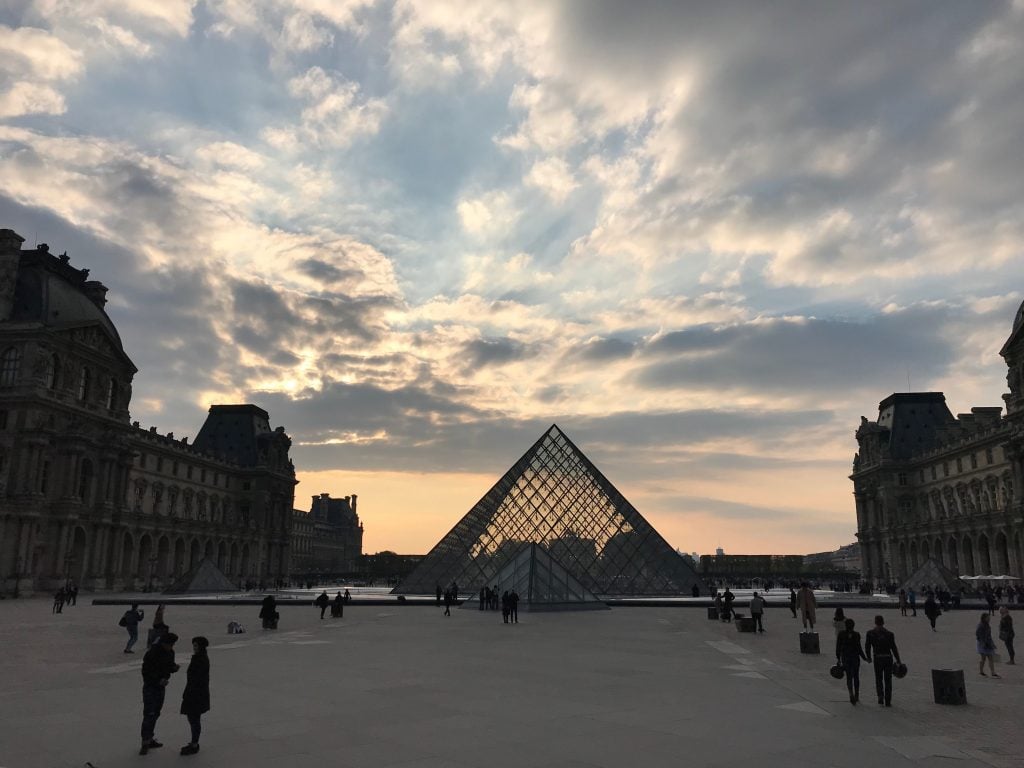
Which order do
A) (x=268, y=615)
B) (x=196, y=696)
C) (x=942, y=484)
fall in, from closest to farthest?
(x=196, y=696) → (x=268, y=615) → (x=942, y=484)

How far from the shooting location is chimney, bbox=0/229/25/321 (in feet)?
138

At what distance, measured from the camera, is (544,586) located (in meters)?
26.7

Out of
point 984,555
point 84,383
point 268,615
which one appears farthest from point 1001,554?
point 84,383

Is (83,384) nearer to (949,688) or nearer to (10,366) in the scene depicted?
(10,366)

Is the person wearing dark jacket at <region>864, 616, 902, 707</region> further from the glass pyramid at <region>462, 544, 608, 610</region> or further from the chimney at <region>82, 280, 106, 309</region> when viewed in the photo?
the chimney at <region>82, 280, 106, 309</region>

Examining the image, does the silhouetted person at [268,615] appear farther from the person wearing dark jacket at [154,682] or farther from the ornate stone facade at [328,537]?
the ornate stone facade at [328,537]

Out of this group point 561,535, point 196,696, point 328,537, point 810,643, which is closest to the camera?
point 196,696

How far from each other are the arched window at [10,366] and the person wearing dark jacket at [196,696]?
4187 cm

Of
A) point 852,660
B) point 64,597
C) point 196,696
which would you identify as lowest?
point 64,597

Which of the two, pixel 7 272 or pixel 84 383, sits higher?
pixel 7 272

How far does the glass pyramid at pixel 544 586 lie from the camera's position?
2619cm

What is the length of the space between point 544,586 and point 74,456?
31.0m

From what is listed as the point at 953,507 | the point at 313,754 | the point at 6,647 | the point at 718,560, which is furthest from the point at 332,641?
the point at 718,560

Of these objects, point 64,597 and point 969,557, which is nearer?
point 64,597
